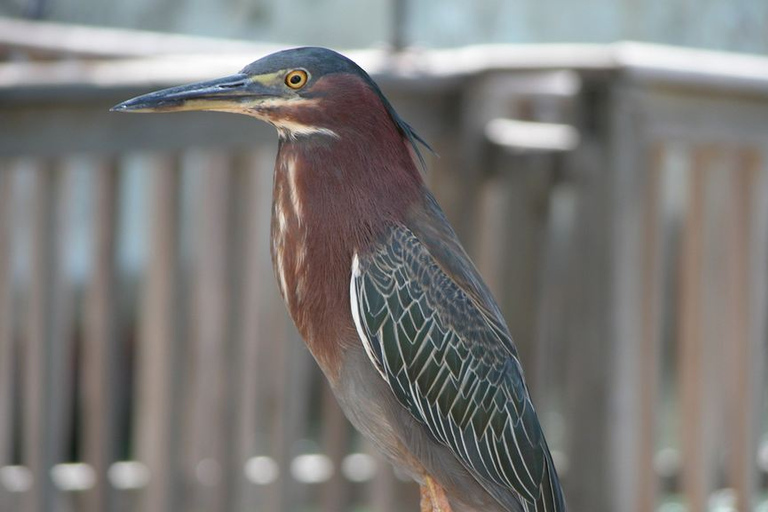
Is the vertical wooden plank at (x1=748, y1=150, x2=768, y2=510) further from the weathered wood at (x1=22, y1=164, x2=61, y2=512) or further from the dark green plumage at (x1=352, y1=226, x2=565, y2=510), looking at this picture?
the weathered wood at (x1=22, y1=164, x2=61, y2=512)

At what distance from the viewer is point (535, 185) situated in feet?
10.4

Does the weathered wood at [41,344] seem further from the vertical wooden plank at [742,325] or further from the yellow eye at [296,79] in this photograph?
the vertical wooden plank at [742,325]

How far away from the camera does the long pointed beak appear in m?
1.25

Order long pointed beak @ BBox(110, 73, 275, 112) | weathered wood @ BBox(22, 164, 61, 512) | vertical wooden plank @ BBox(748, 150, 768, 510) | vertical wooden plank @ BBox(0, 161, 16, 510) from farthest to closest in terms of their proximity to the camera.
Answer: vertical wooden plank @ BBox(748, 150, 768, 510) → vertical wooden plank @ BBox(0, 161, 16, 510) → weathered wood @ BBox(22, 164, 61, 512) → long pointed beak @ BBox(110, 73, 275, 112)

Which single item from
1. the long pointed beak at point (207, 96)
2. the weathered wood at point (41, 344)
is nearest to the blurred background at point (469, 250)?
the weathered wood at point (41, 344)

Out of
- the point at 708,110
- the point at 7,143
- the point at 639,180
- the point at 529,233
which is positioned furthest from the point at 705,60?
the point at 7,143

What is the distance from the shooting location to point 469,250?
317cm

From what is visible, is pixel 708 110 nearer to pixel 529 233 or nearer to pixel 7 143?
pixel 529 233

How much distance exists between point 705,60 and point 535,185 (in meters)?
Result: 0.59

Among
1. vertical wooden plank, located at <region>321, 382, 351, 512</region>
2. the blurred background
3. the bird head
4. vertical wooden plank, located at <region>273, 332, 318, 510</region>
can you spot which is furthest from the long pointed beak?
vertical wooden plank, located at <region>321, 382, 351, 512</region>

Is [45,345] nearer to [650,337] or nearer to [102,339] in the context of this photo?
[102,339]

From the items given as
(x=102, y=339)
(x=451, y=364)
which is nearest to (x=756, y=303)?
(x=102, y=339)

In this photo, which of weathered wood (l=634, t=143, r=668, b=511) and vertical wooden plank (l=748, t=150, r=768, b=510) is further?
vertical wooden plank (l=748, t=150, r=768, b=510)

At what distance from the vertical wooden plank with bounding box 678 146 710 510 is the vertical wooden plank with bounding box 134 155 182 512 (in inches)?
57.5
